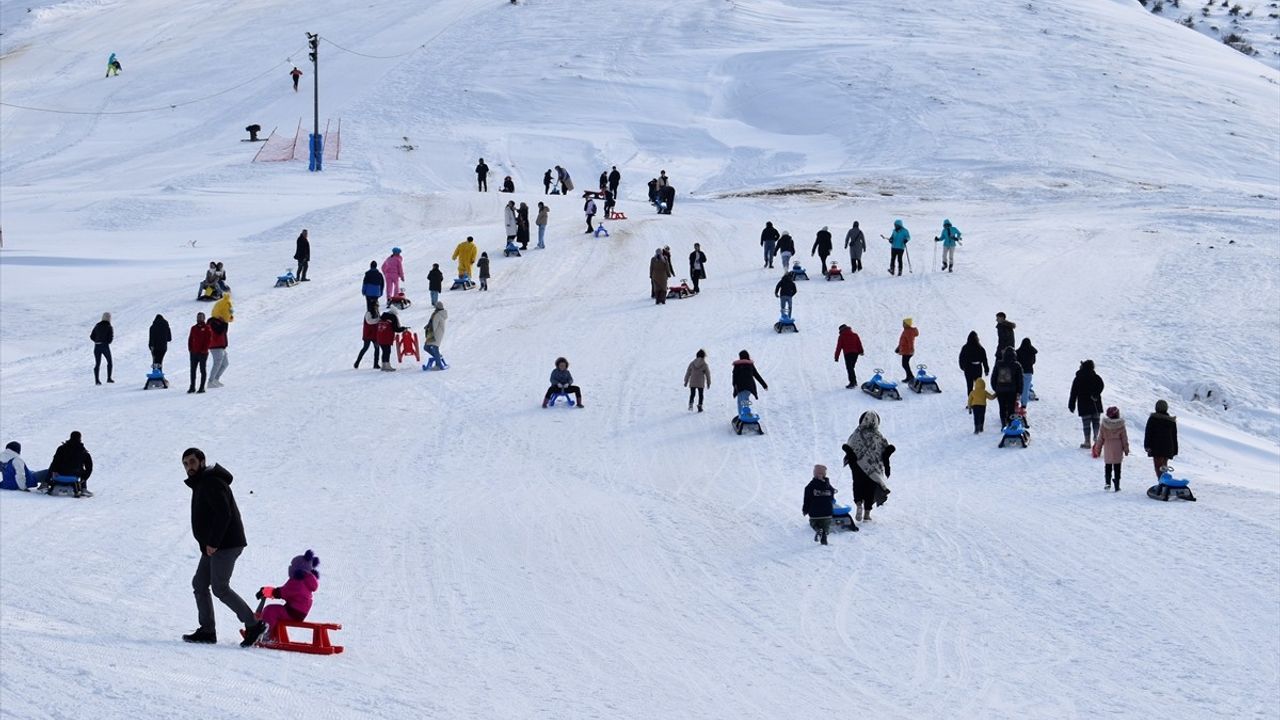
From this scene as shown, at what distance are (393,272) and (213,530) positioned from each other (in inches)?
778

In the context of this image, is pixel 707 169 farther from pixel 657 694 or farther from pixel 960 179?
pixel 657 694

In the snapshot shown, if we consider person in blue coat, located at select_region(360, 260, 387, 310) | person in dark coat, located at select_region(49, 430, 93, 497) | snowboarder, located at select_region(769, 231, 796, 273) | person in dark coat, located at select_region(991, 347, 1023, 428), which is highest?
snowboarder, located at select_region(769, 231, 796, 273)

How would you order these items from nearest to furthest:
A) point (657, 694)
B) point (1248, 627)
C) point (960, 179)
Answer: point (657, 694) < point (1248, 627) < point (960, 179)

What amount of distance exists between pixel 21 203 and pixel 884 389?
31.7 meters

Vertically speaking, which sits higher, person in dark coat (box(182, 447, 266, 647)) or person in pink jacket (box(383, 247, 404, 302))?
person in pink jacket (box(383, 247, 404, 302))

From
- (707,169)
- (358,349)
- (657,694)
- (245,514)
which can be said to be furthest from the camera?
(707,169)

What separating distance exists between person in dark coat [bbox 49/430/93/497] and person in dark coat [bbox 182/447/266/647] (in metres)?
7.58

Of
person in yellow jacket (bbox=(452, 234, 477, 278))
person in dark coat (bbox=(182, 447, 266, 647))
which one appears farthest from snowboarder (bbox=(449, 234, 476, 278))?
person in dark coat (bbox=(182, 447, 266, 647))

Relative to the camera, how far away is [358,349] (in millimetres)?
26531

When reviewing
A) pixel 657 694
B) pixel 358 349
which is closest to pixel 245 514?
pixel 657 694

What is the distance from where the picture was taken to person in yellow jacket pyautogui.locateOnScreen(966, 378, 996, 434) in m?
20.9

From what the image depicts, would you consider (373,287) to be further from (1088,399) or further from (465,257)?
(1088,399)

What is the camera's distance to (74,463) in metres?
17.3

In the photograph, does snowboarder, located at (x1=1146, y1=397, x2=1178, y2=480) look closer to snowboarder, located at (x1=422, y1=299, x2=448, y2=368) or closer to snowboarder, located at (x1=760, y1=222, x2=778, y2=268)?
snowboarder, located at (x1=422, y1=299, x2=448, y2=368)
